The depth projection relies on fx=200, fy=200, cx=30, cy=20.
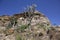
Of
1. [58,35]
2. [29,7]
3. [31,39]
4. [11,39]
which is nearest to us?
[29,7]

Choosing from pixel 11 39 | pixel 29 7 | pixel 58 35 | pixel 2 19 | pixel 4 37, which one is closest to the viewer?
pixel 29 7

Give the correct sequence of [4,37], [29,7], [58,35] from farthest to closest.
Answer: [4,37], [58,35], [29,7]

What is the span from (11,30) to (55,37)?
9.78m

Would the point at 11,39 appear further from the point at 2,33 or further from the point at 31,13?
the point at 31,13

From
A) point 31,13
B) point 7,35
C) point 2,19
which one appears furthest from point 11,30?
point 2,19

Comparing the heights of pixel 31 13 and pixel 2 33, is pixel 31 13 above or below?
above

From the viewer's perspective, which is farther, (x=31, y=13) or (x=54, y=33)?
(x=54, y=33)

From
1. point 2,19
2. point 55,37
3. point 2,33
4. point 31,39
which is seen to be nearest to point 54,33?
point 55,37

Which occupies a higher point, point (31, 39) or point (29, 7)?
point (29, 7)

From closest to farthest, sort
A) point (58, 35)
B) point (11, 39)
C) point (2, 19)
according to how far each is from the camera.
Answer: point (58, 35) < point (11, 39) < point (2, 19)

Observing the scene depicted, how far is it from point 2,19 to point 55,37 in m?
25.4

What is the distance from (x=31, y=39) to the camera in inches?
760

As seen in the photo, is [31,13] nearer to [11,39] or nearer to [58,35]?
[58,35]

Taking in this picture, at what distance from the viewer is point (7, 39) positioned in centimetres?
2769
